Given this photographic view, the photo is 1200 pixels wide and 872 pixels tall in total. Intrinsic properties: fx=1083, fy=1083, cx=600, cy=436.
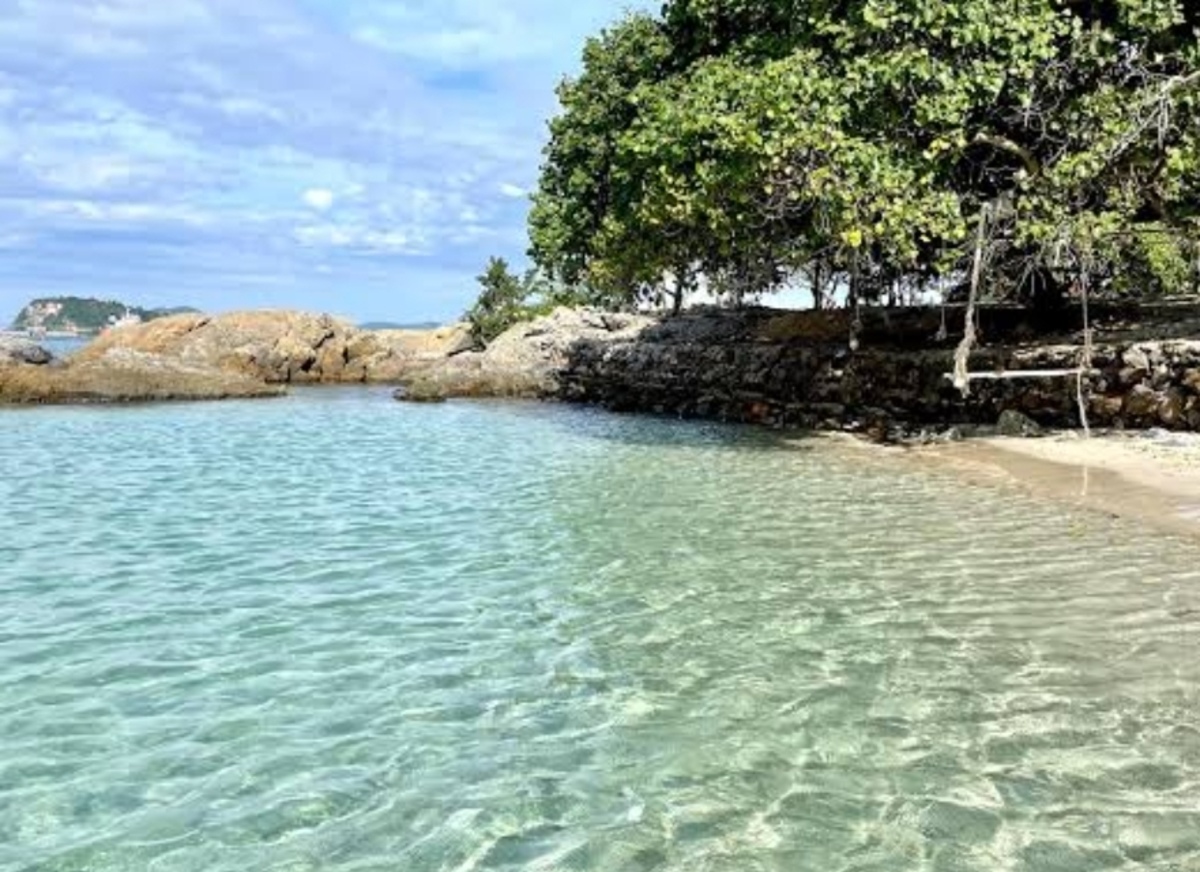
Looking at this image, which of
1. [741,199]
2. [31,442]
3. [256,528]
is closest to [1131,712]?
[256,528]

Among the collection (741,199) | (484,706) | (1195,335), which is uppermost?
(741,199)

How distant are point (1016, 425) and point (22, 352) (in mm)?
38149

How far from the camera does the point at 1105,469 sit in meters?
18.2

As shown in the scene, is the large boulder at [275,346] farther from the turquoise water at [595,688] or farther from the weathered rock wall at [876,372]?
the turquoise water at [595,688]

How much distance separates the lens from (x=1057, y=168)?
19.9m

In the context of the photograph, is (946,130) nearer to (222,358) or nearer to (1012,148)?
(1012,148)

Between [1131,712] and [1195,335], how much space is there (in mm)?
18377

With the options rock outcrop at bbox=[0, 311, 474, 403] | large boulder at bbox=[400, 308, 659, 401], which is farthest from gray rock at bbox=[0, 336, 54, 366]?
large boulder at bbox=[400, 308, 659, 401]

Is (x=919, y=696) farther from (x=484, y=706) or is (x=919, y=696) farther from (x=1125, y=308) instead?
(x=1125, y=308)

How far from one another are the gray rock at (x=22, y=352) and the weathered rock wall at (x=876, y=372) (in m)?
21.4

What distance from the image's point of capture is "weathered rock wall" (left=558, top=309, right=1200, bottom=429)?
22.1 meters

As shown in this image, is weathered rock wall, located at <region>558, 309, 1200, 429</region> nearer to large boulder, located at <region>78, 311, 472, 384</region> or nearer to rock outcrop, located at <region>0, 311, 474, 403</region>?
rock outcrop, located at <region>0, 311, 474, 403</region>

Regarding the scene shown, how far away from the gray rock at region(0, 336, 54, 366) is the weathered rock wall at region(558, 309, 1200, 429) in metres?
21.4

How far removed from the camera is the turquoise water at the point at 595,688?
5625 millimetres
